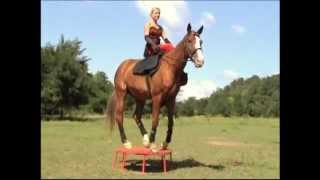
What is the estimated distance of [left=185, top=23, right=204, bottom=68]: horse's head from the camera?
755 cm

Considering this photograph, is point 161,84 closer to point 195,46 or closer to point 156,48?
point 156,48

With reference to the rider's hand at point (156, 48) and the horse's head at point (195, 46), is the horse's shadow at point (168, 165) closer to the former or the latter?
the rider's hand at point (156, 48)

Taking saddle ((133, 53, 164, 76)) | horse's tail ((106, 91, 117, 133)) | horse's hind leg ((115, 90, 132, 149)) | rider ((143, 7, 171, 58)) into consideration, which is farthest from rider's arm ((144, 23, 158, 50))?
horse's tail ((106, 91, 117, 133))

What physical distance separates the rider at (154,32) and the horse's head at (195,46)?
1.62 feet

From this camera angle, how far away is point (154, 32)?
8117mm

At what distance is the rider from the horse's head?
50 cm

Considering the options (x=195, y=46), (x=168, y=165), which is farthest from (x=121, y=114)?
(x=195, y=46)

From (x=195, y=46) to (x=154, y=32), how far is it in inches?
31.0

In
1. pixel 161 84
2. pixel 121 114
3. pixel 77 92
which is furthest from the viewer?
pixel 77 92

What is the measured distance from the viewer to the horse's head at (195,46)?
755 centimetres
